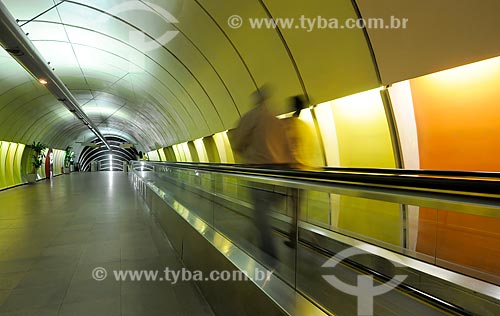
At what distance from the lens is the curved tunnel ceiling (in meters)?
5.75

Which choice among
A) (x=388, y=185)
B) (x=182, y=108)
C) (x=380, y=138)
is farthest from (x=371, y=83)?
(x=182, y=108)

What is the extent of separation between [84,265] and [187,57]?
7983 mm

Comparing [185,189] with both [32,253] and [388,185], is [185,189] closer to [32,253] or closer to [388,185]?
[32,253]

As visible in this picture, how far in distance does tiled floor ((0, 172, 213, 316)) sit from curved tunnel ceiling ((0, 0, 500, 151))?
14.2 feet

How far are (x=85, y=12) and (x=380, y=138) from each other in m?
8.85

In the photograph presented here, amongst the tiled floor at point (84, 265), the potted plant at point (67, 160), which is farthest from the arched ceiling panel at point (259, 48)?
the potted plant at point (67, 160)

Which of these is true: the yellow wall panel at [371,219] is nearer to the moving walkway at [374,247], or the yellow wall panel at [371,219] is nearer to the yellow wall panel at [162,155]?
the moving walkway at [374,247]

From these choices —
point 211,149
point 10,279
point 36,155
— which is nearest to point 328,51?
point 10,279

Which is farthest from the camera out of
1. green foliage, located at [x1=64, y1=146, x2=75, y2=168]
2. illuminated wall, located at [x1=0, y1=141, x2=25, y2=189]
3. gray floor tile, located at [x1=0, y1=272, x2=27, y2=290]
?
green foliage, located at [x1=64, y1=146, x2=75, y2=168]

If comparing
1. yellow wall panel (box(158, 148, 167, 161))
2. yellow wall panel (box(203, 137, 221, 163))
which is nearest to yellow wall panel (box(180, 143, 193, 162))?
yellow wall panel (box(203, 137, 221, 163))

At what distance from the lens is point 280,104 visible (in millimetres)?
8000

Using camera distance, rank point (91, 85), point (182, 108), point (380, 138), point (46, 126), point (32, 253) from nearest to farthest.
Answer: point (32, 253)
point (380, 138)
point (182, 108)
point (91, 85)
point (46, 126)

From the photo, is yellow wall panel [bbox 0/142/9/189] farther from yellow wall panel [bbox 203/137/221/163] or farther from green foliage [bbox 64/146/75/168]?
green foliage [bbox 64/146/75/168]

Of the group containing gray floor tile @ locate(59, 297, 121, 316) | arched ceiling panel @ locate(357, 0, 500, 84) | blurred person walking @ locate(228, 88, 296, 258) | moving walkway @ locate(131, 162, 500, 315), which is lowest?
gray floor tile @ locate(59, 297, 121, 316)
